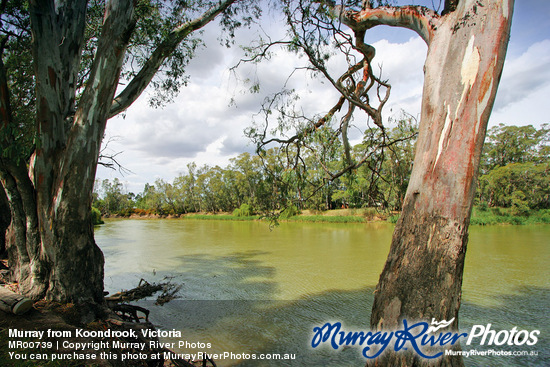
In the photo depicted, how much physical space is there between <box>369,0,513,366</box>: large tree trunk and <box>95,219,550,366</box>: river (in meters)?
1.98

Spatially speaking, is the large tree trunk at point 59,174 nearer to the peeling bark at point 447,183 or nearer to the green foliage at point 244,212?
the peeling bark at point 447,183

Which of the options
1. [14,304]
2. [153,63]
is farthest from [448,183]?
[153,63]

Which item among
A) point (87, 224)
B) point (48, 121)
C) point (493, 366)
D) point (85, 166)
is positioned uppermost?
point (48, 121)

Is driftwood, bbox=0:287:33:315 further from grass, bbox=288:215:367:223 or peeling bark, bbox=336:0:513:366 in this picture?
grass, bbox=288:215:367:223

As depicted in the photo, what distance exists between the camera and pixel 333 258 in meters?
7.39

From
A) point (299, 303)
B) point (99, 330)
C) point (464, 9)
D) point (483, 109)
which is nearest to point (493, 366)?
point (299, 303)

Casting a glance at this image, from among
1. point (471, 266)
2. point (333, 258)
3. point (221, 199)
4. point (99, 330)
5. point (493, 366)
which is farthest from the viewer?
point (221, 199)

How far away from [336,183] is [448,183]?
10.7 ft

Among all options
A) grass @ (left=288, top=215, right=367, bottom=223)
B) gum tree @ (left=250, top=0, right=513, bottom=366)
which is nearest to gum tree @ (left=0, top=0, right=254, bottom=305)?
gum tree @ (left=250, top=0, right=513, bottom=366)

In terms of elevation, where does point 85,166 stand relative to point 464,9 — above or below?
below

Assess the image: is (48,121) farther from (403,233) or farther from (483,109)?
(483,109)

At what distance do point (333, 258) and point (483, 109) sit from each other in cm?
663

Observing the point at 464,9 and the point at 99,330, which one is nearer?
the point at 464,9

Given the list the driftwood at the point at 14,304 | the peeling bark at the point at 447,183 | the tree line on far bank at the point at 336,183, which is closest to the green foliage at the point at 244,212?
the tree line on far bank at the point at 336,183
